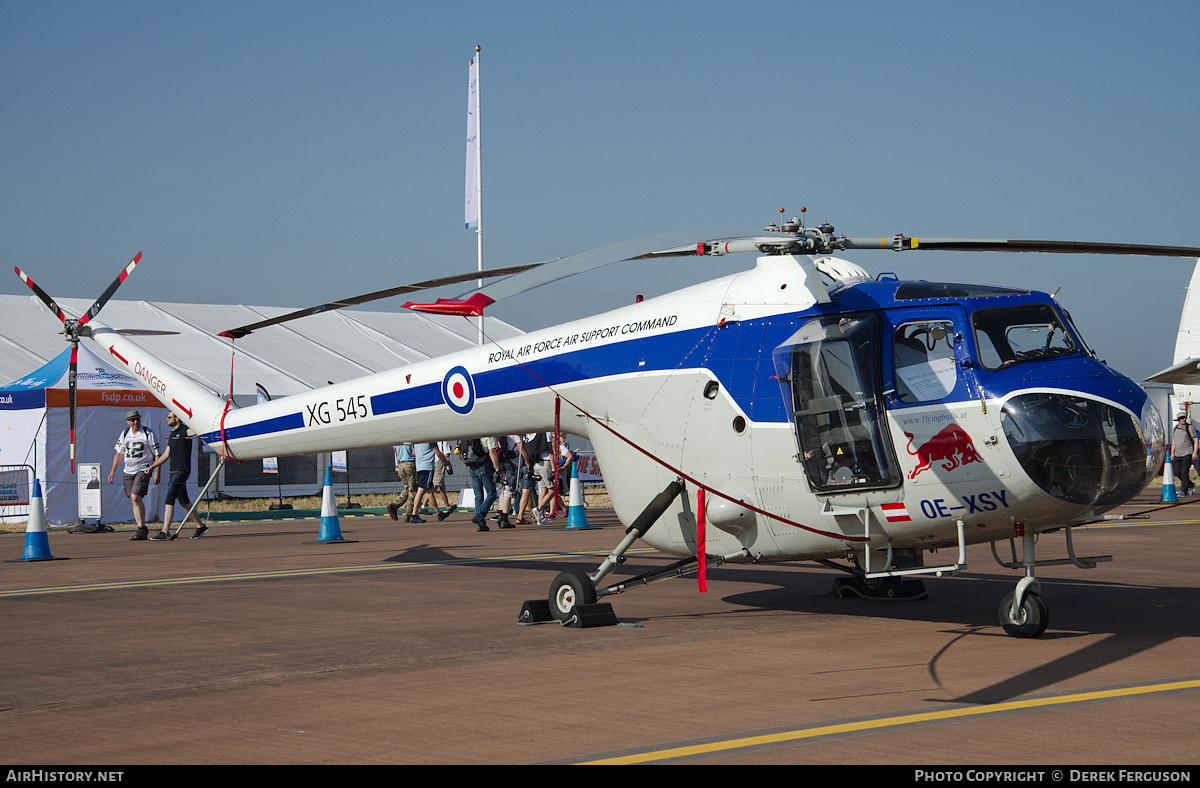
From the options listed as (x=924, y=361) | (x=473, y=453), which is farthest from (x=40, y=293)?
(x=924, y=361)

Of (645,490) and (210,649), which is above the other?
(645,490)

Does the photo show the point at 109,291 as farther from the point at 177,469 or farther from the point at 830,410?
the point at 830,410

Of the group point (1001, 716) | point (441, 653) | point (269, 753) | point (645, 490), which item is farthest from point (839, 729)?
point (645, 490)

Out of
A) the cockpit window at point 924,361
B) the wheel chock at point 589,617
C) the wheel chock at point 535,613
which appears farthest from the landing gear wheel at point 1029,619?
the wheel chock at point 535,613

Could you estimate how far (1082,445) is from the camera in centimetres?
784

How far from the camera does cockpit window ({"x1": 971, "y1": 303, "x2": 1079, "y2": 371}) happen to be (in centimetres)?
835

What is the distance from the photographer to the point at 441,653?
848 cm

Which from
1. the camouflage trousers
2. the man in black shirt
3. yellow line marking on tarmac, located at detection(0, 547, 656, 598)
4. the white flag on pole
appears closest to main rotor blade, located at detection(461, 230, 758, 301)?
yellow line marking on tarmac, located at detection(0, 547, 656, 598)

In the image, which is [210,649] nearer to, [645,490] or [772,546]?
[645,490]

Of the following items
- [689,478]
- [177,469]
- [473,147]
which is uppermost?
[473,147]

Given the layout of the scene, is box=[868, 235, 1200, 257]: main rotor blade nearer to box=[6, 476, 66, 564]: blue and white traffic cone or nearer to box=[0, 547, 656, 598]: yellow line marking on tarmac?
box=[0, 547, 656, 598]: yellow line marking on tarmac

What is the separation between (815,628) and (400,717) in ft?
14.4

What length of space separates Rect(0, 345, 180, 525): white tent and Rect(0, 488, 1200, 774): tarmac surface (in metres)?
10.1

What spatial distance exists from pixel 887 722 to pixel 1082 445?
2943mm
